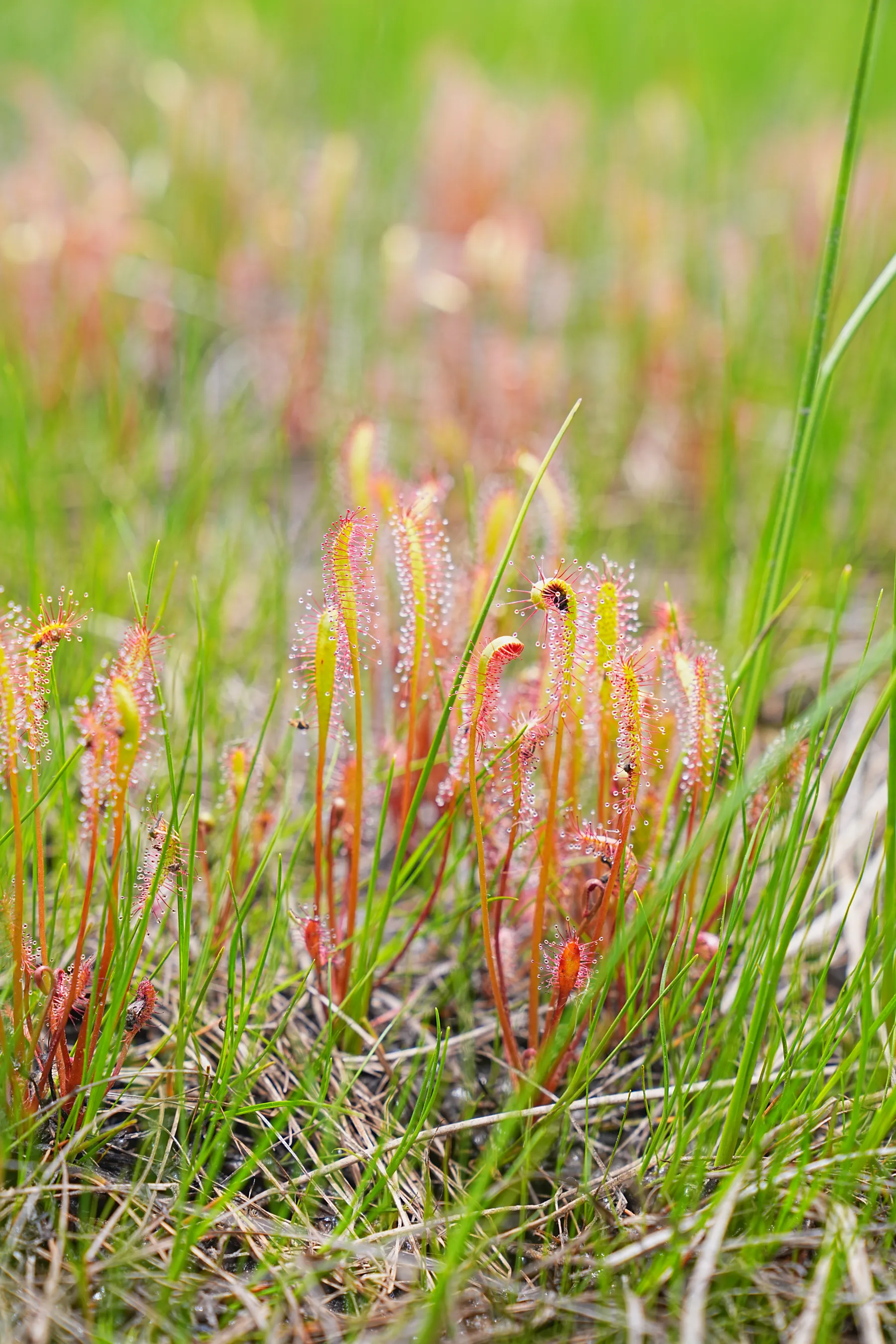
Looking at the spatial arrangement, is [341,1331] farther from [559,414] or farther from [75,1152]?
Answer: [559,414]

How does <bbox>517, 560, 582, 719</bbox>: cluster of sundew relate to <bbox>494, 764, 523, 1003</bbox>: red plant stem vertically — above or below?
above

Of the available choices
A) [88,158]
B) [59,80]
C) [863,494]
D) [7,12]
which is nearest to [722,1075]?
[863,494]

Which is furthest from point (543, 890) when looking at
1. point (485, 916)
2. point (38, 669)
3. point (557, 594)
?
point (38, 669)

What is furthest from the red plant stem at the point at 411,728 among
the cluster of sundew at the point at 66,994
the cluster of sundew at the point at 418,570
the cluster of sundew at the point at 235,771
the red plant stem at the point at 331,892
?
the cluster of sundew at the point at 66,994

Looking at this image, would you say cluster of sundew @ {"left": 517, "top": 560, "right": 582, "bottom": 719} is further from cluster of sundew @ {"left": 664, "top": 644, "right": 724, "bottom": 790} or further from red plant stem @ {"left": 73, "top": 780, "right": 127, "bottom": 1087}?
red plant stem @ {"left": 73, "top": 780, "right": 127, "bottom": 1087}

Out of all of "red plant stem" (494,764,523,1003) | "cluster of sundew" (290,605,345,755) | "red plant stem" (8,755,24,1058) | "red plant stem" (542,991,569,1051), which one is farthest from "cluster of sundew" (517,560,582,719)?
"red plant stem" (8,755,24,1058)
